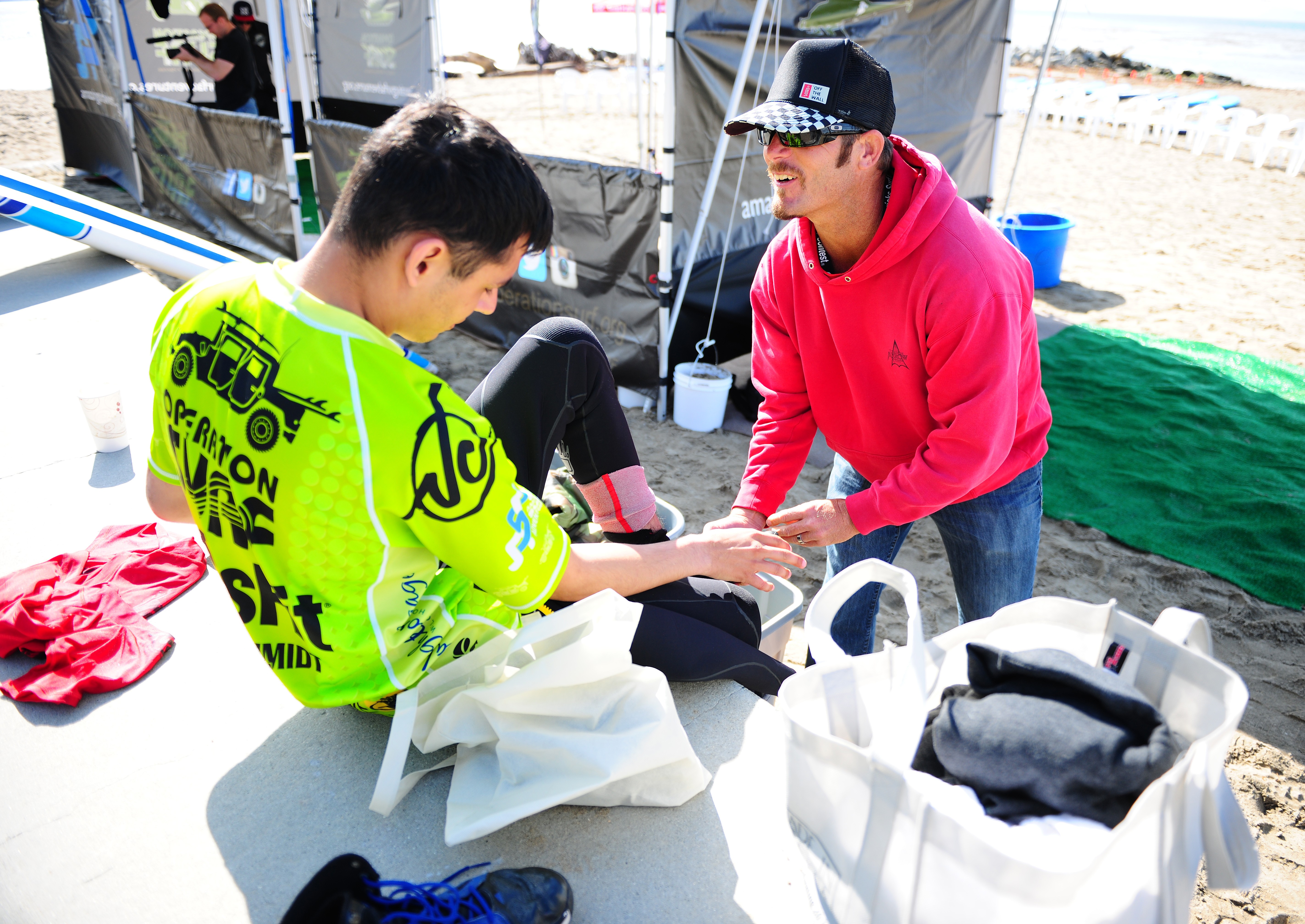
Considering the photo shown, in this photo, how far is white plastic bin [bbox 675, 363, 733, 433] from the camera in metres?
4.64

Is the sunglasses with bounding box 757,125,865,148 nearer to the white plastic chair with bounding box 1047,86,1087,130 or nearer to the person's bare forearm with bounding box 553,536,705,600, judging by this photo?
the person's bare forearm with bounding box 553,536,705,600

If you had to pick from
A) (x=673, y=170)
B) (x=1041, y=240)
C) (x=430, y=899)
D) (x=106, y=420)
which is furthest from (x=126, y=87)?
(x=430, y=899)

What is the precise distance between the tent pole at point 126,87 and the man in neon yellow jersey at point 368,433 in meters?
8.41

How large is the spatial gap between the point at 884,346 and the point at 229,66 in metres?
8.66

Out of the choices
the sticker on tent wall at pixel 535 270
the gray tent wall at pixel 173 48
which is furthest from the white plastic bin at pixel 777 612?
the gray tent wall at pixel 173 48

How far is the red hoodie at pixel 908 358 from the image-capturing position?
5.89 ft

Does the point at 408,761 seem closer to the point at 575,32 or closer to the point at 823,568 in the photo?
the point at 823,568

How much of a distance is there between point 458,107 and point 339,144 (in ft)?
18.6

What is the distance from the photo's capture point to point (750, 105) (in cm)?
458

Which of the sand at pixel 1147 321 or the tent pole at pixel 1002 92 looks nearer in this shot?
the sand at pixel 1147 321

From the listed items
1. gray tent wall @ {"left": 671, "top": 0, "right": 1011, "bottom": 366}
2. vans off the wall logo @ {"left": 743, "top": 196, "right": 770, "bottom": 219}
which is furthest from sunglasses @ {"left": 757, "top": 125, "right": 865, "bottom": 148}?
vans off the wall logo @ {"left": 743, "top": 196, "right": 770, "bottom": 219}

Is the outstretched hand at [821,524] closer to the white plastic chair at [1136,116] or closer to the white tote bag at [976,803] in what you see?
the white tote bag at [976,803]

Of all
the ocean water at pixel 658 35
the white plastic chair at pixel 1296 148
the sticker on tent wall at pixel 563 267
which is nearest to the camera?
the sticker on tent wall at pixel 563 267

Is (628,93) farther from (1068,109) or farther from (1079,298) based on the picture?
(1079,298)
